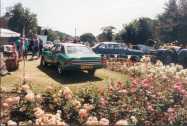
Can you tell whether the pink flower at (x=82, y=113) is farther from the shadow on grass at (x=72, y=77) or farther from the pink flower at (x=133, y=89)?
the shadow on grass at (x=72, y=77)

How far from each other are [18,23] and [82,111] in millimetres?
74474

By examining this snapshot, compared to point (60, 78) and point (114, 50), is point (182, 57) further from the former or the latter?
Result: point (60, 78)

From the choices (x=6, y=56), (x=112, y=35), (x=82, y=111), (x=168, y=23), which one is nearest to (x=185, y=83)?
(x=82, y=111)

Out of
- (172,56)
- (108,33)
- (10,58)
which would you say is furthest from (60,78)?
(108,33)

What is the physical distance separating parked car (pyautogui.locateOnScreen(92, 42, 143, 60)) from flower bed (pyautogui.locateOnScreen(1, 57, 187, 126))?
2314 cm

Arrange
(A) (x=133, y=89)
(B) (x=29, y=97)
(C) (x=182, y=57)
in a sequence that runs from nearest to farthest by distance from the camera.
Answer: (B) (x=29, y=97), (A) (x=133, y=89), (C) (x=182, y=57)

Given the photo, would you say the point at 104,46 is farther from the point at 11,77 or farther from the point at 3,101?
the point at 3,101

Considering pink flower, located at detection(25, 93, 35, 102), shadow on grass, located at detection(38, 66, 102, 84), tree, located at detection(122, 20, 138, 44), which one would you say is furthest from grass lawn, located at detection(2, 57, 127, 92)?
tree, located at detection(122, 20, 138, 44)

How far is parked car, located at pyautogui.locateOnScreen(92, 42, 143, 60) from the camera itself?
34.5 meters

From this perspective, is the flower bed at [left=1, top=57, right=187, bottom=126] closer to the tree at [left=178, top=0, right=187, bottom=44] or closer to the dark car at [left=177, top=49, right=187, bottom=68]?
the dark car at [left=177, top=49, right=187, bottom=68]

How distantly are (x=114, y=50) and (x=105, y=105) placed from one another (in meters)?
25.8

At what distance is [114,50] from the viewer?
1384 inches

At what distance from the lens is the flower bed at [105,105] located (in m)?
8.62

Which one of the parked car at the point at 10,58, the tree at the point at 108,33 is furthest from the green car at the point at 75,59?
the tree at the point at 108,33
